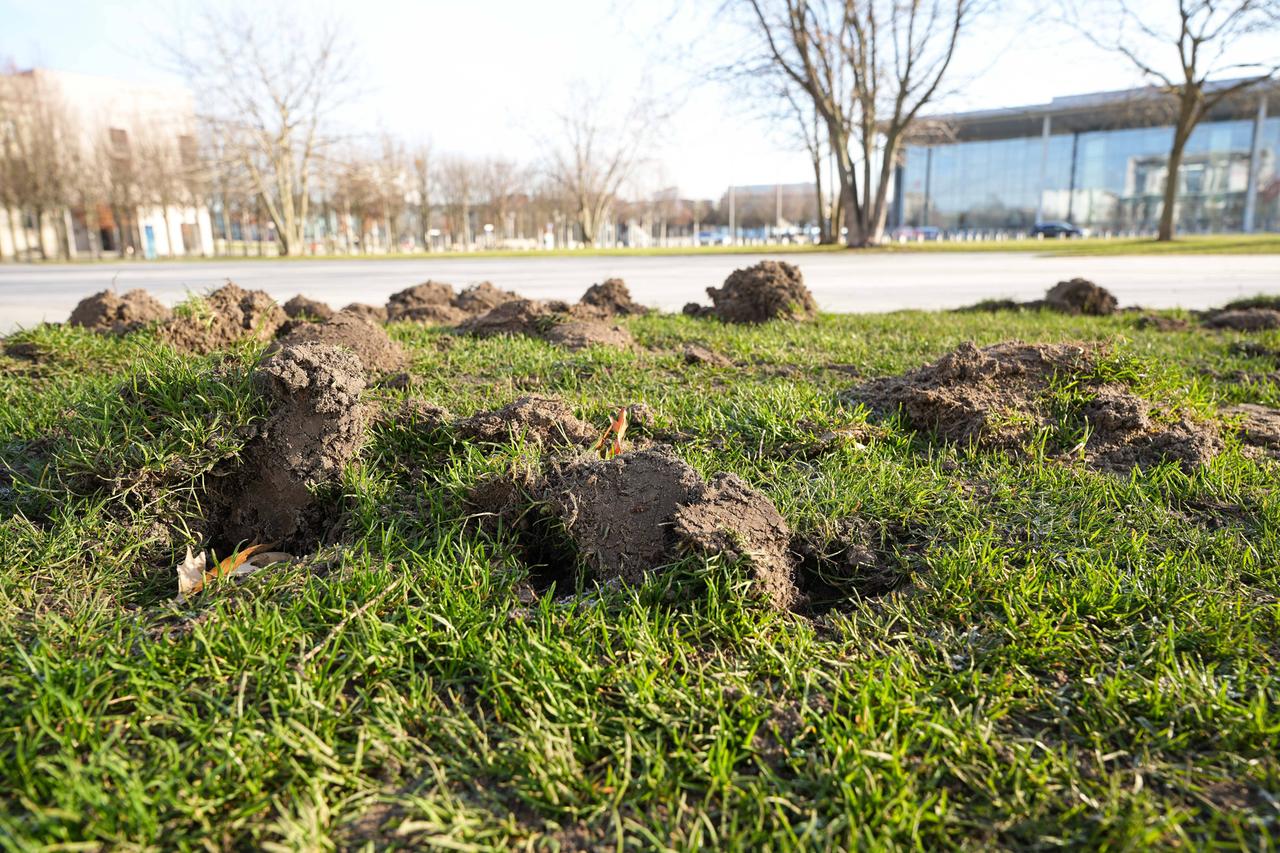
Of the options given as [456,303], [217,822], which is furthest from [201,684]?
[456,303]

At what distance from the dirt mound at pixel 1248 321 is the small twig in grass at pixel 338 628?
7553 millimetres

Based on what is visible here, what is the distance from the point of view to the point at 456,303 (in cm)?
804

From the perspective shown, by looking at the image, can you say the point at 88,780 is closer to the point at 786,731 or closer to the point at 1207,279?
the point at 786,731

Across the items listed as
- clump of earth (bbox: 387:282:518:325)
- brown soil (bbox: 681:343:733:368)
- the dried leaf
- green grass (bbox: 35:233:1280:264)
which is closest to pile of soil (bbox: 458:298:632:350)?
brown soil (bbox: 681:343:733:368)

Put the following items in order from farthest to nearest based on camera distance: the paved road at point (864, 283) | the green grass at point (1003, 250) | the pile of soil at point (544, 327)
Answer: the green grass at point (1003, 250) < the paved road at point (864, 283) < the pile of soil at point (544, 327)

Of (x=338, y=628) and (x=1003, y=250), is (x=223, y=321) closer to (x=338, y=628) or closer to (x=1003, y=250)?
(x=338, y=628)

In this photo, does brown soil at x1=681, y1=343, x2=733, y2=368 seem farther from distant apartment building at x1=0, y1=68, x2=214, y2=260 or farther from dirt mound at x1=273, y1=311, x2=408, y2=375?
distant apartment building at x1=0, y1=68, x2=214, y2=260

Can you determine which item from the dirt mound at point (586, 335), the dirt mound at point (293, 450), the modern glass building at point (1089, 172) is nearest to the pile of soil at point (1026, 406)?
the dirt mound at point (586, 335)

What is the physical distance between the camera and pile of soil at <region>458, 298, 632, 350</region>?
5426 millimetres

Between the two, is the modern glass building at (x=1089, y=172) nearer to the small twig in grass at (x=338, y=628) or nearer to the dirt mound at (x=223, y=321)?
the dirt mound at (x=223, y=321)

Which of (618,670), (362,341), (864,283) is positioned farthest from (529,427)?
(864,283)

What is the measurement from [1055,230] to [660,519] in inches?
3273

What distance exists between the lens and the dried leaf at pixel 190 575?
7.35 ft

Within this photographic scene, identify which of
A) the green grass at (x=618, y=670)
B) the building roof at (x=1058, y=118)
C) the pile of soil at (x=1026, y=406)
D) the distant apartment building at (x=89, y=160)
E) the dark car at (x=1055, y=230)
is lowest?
the green grass at (x=618, y=670)
